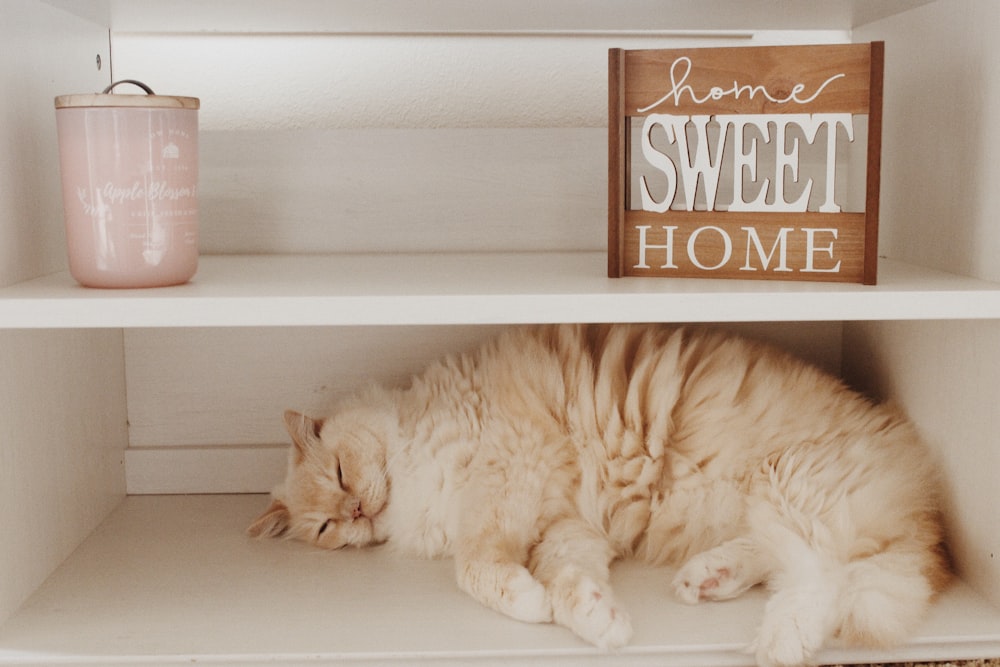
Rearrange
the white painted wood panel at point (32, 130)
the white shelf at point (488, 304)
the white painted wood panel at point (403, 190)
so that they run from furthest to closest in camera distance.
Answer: the white painted wood panel at point (403, 190), the white painted wood panel at point (32, 130), the white shelf at point (488, 304)

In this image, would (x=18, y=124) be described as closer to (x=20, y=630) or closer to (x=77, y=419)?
(x=77, y=419)

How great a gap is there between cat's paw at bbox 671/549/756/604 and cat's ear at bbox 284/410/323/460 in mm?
588

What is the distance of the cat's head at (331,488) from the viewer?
1266 millimetres

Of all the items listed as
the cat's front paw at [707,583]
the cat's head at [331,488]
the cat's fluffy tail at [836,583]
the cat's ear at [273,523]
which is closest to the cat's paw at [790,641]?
the cat's fluffy tail at [836,583]

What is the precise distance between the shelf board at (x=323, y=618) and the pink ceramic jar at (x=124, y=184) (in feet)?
1.31

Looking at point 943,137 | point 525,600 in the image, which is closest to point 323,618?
point 525,600

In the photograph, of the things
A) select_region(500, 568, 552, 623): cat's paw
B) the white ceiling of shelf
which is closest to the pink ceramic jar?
the white ceiling of shelf

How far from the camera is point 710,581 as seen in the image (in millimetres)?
1047

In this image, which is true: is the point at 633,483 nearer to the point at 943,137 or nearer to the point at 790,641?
the point at 790,641

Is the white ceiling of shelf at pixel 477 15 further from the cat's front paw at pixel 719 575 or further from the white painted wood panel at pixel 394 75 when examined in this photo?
the cat's front paw at pixel 719 575

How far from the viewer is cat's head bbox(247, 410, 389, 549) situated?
1266 mm

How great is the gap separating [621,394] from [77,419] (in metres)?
0.79

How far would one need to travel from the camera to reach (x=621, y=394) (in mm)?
1219

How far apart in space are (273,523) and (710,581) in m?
0.63
